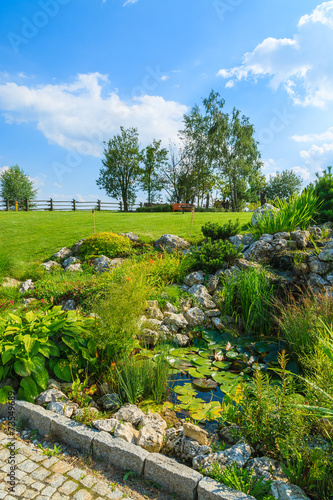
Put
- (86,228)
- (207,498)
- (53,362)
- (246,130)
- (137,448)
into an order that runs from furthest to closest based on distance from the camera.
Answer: (246,130)
(86,228)
(53,362)
(137,448)
(207,498)

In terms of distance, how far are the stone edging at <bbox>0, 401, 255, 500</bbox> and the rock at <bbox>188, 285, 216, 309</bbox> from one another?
10.2 feet

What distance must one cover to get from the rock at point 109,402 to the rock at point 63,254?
5952mm

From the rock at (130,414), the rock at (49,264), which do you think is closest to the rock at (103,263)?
the rock at (49,264)

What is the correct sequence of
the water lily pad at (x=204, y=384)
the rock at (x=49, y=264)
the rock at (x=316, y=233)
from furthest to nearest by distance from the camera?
the rock at (x=49, y=264)
the rock at (x=316, y=233)
the water lily pad at (x=204, y=384)

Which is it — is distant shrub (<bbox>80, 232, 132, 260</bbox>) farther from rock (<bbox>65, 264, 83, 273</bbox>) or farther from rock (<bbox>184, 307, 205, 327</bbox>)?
rock (<bbox>184, 307, 205, 327</bbox>)

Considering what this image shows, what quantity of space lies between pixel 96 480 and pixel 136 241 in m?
7.16

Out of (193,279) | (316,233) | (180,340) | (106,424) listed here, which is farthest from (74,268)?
(316,233)

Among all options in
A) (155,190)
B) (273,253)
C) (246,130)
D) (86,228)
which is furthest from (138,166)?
(273,253)

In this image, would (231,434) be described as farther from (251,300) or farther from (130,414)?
(251,300)

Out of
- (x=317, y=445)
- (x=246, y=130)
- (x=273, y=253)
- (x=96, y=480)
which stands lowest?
(x=96, y=480)

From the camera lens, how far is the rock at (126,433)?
244cm

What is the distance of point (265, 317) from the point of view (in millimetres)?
4906

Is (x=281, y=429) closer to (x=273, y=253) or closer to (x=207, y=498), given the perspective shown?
(x=207, y=498)

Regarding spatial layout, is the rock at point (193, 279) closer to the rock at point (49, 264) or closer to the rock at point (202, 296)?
the rock at point (202, 296)
